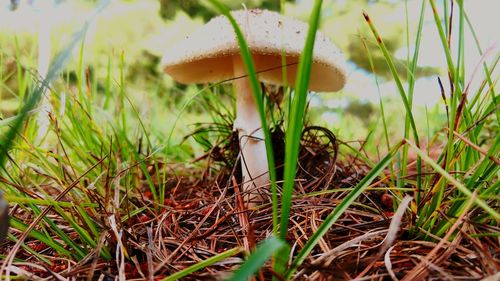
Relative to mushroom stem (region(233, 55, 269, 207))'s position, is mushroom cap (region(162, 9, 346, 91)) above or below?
above

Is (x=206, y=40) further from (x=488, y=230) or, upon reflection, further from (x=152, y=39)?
(x=152, y=39)

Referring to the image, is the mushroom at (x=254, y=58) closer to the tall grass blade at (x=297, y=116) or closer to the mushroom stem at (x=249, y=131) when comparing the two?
the mushroom stem at (x=249, y=131)

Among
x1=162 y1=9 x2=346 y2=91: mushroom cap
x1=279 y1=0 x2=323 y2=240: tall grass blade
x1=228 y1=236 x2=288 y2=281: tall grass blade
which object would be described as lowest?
x1=228 y1=236 x2=288 y2=281: tall grass blade

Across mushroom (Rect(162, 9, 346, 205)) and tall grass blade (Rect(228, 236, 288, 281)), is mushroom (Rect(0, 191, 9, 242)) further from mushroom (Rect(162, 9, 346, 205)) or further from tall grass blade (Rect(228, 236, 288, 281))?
mushroom (Rect(162, 9, 346, 205))

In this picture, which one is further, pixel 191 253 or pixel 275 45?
pixel 275 45

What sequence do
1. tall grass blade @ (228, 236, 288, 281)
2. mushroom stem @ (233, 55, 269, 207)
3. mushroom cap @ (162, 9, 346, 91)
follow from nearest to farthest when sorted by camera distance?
tall grass blade @ (228, 236, 288, 281) < mushroom cap @ (162, 9, 346, 91) < mushroom stem @ (233, 55, 269, 207)

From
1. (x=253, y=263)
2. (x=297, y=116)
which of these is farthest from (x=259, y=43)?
(x=253, y=263)

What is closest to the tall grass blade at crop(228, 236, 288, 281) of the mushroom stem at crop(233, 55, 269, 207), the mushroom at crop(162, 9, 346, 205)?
the mushroom at crop(162, 9, 346, 205)

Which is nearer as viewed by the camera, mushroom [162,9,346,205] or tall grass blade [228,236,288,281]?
tall grass blade [228,236,288,281]

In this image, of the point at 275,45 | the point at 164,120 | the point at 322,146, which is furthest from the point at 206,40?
the point at 164,120
